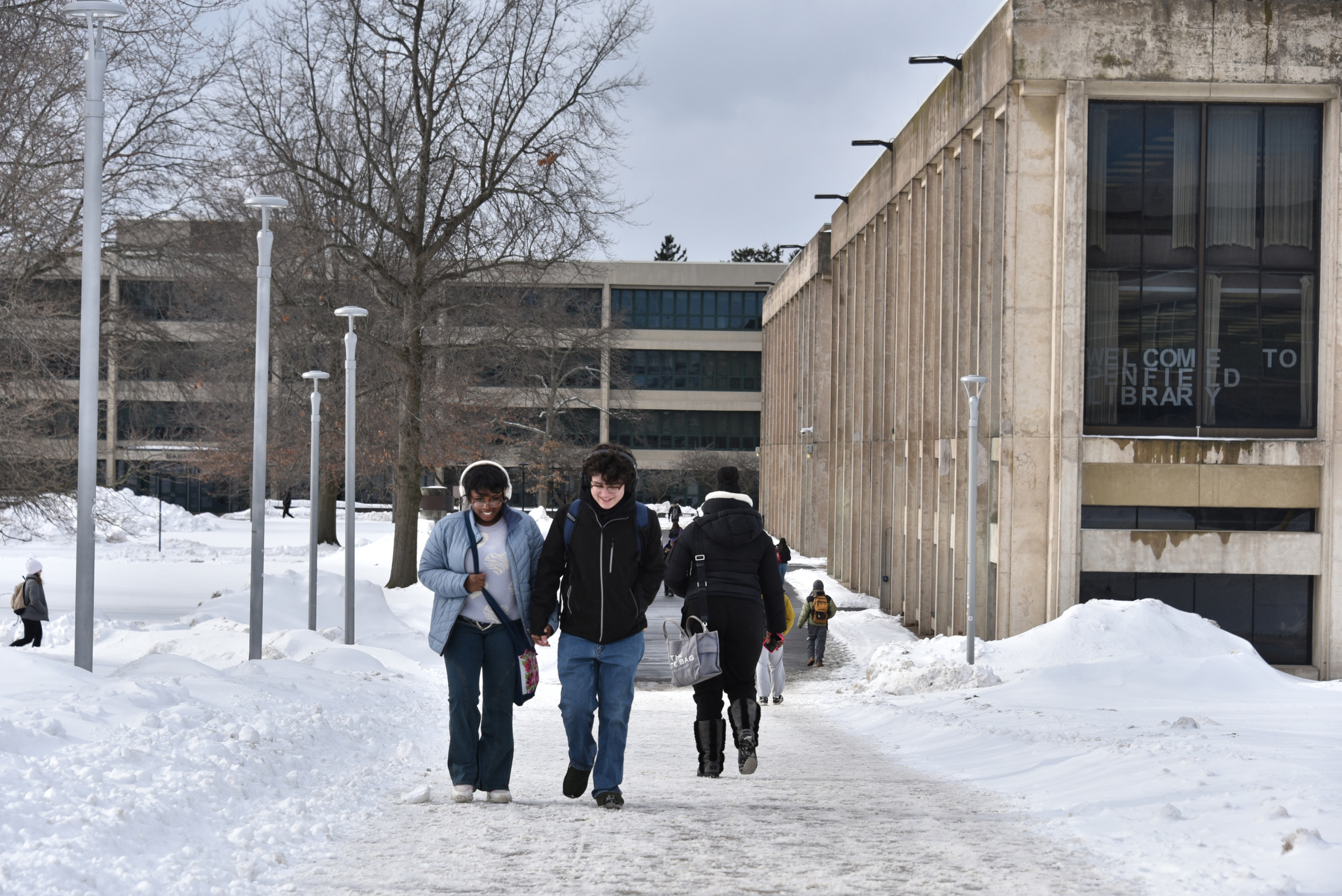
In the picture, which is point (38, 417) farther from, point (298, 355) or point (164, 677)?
point (298, 355)

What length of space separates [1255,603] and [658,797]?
51.4 ft

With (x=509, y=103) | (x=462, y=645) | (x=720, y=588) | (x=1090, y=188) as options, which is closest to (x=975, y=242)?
(x=1090, y=188)

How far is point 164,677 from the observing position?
9.91 meters

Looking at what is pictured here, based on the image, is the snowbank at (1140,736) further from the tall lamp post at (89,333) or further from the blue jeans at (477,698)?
the tall lamp post at (89,333)

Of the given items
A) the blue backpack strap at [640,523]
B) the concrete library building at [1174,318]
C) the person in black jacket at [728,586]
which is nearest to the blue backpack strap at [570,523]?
the blue backpack strap at [640,523]

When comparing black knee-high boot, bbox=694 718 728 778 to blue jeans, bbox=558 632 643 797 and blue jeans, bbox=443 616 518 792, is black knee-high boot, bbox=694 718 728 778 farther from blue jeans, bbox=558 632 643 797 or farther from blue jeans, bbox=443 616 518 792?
blue jeans, bbox=443 616 518 792

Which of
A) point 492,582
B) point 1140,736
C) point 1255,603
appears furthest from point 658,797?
point 1255,603

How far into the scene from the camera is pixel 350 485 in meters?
22.2

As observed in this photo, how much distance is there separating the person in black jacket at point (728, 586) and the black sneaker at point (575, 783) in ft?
3.71

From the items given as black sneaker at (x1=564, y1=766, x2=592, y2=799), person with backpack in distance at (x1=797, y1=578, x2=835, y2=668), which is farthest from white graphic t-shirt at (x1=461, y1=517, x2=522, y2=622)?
person with backpack in distance at (x1=797, y1=578, x2=835, y2=668)

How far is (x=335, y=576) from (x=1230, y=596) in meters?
16.5

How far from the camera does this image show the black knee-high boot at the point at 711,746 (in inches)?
315

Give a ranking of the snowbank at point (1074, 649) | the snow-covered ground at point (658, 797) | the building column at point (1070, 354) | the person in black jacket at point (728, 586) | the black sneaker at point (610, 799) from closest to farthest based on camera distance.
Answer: the snow-covered ground at point (658, 797)
the black sneaker at point (610, 799)
the person in black jacket at point (728, 586)
the snowbank at point (1074, 649)
the building column at point (1070, 354)

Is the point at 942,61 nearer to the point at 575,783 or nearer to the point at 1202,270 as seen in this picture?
the point at 1202,270
